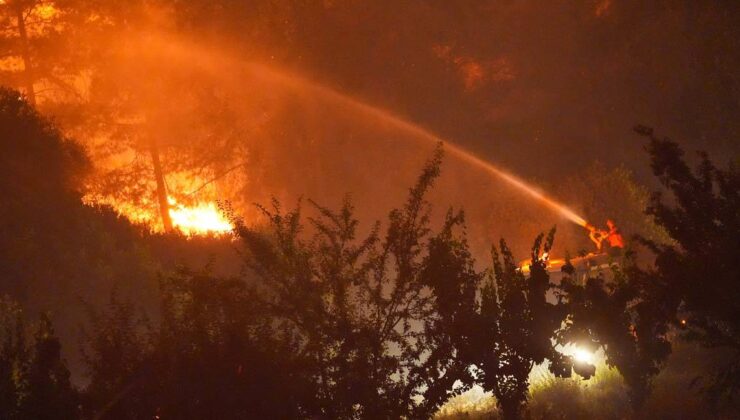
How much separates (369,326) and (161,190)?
2197cm

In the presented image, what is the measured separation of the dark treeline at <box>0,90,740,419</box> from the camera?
5934 millimetres

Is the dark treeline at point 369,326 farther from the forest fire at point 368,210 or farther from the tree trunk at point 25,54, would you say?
the tree trunk at point 25,54

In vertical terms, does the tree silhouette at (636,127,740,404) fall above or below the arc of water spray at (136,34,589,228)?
below

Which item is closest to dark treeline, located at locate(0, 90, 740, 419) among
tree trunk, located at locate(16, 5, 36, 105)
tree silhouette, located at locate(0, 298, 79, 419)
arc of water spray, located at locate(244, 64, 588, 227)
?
tree silhouette, located at locate(0, 298, 79, 419)

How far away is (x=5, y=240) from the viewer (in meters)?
15.6

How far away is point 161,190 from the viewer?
2719cm

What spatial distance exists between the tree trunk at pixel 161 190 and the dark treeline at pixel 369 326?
20.0 m

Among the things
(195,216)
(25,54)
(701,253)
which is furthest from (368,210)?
(701,253)

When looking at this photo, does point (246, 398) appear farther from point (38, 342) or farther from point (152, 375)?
point (38, 342)

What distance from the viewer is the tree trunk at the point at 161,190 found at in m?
26.9

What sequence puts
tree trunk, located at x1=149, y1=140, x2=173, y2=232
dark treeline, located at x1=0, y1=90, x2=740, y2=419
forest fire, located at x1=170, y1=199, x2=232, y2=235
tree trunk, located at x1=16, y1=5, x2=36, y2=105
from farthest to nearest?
forest fire, located at x1=170, y1=199, x2=232, y2=235, tree trunk, located at x1=149, y1=140, x2=173, y2=232, tree trunk, located at x1=16, y1=5, x2=36, y2=105, dark treeline, located at x1=0, y1=90, x2=740, y2=419

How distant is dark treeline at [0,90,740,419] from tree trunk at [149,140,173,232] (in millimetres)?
20033

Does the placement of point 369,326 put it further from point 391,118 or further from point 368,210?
point 391,118

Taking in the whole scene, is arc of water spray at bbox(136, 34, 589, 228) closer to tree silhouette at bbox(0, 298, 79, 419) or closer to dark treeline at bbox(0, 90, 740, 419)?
dark treeline at bbox(0, 90, 740, 419)
